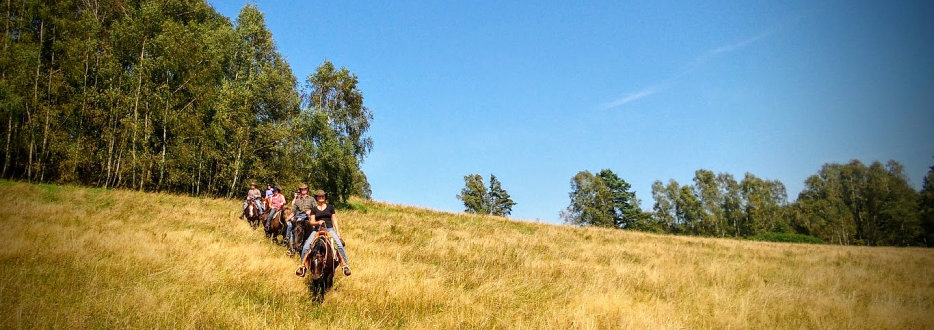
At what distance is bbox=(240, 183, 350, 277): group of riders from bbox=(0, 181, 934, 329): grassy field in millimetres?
600

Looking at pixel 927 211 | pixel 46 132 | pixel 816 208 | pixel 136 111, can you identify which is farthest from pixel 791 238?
pixel 46 132

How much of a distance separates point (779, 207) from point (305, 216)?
3056 inches

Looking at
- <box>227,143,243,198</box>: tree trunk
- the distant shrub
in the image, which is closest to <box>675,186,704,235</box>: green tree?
the distant shrub

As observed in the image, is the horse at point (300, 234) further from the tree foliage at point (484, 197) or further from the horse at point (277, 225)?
the tree foliage at point (484, 197)

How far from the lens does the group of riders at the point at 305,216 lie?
7121 millimetres

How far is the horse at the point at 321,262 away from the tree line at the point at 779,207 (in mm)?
51372

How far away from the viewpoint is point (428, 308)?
23.0ft

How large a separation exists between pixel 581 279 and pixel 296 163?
2195 centimetres

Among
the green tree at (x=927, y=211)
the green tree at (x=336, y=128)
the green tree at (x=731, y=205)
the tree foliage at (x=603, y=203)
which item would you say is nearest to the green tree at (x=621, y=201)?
the tree foliage at (x=603, y=203)

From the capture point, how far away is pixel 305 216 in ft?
32.1

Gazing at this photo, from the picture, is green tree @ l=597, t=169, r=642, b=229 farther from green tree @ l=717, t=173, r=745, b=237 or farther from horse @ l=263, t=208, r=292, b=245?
horse @ l=263, t=208, r=292, b=245

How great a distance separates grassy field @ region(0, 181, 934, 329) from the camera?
572 cm

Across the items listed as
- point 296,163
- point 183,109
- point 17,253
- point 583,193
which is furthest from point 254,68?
point 583,193

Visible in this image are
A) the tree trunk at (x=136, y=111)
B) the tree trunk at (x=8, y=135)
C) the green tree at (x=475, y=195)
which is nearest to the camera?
the tree trunk at (x=8, y=135)
